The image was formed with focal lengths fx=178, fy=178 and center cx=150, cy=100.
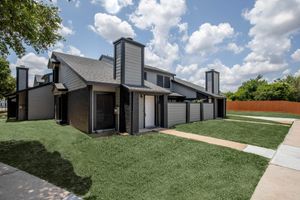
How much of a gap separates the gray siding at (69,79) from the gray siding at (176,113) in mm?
5933

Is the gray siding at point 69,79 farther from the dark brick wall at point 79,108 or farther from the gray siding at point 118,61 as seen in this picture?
the gray siding at point 118,61

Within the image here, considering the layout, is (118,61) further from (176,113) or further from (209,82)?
(209,82)

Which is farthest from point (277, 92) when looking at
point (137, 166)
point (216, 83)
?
point (137, 166)

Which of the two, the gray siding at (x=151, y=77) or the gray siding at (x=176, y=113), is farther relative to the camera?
the gray siding at (x=151, y=77)

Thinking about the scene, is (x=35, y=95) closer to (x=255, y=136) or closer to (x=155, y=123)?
(x=155, y=123)

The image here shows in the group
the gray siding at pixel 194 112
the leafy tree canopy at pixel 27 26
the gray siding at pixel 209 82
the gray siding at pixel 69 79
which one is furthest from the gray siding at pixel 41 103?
the gray siding at pixel 209 82

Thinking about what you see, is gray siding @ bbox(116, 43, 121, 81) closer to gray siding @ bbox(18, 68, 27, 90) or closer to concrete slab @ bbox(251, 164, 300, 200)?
concrete slab @ bbox(251, 164, 300, 200)

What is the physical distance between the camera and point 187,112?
13.8 meters

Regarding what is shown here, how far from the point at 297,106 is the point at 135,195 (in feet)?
114

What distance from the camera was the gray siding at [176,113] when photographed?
40.5 ft

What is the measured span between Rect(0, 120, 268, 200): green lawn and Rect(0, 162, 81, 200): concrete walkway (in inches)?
10.0

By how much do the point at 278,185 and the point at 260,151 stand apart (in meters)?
3.10

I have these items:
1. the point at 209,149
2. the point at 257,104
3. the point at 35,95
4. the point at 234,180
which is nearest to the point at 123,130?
the point at 209,149

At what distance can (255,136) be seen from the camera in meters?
9.89
